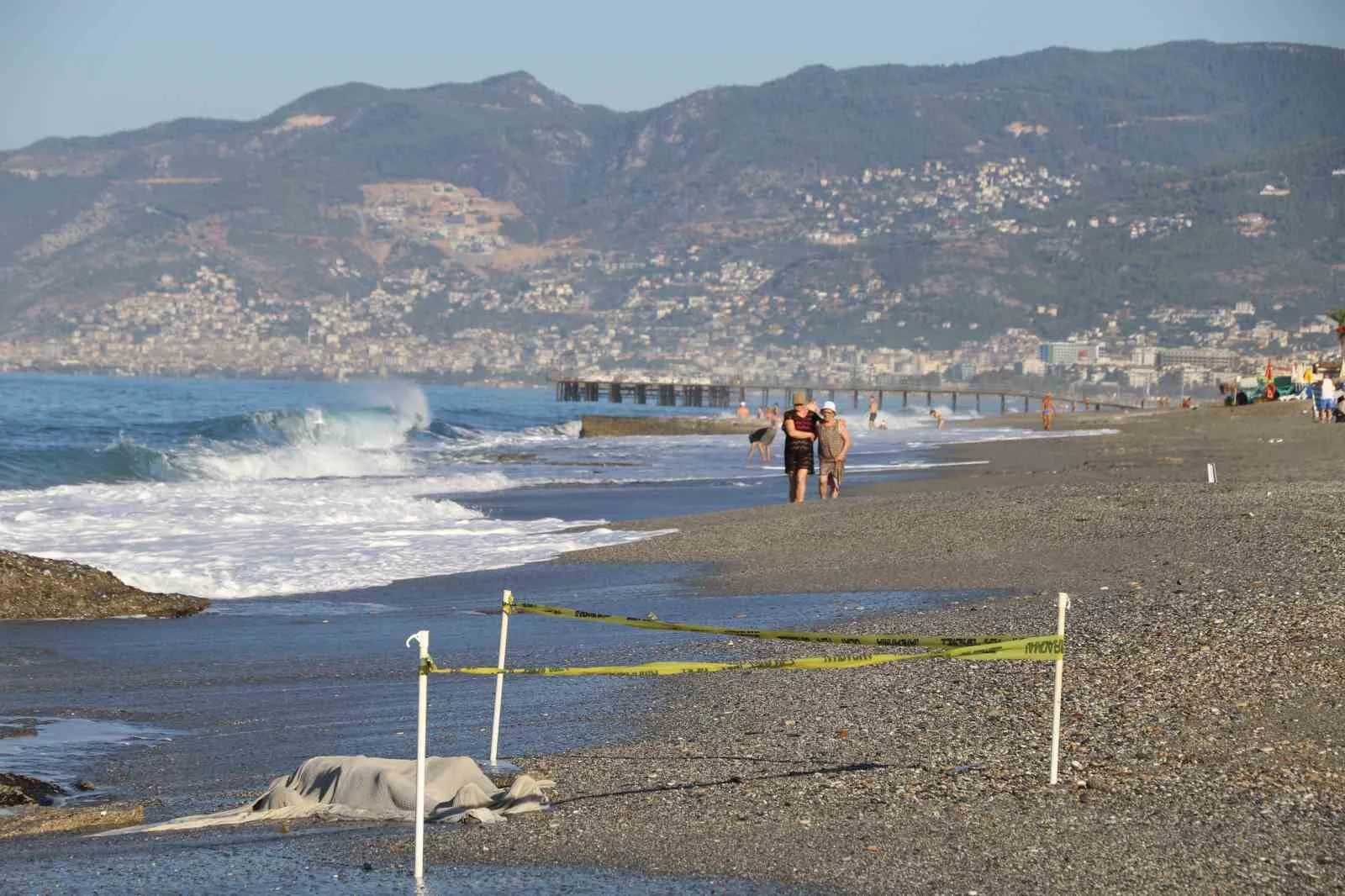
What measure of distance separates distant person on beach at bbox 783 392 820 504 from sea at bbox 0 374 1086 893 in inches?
99.1

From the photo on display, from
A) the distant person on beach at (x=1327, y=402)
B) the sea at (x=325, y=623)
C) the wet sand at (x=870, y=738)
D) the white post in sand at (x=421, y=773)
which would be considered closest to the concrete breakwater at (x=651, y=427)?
the distant person on beach at (x=1327, y=402)

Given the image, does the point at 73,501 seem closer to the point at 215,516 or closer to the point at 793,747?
the point at 215,516

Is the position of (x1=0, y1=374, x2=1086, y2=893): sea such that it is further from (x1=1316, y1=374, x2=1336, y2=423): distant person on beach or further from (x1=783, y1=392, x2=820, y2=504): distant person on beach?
(x1=1316, y1=374, x2=1336, y2=423): distant person on beach

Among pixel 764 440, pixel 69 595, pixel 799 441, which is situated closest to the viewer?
pixel 69 595

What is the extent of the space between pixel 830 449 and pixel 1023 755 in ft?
49.6

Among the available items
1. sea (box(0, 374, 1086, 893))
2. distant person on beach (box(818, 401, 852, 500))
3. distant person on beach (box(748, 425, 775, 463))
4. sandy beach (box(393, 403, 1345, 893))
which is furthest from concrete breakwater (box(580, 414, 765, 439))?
sandy beach (box(393, 403, 1345, 893))

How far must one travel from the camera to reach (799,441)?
2161 centimetres

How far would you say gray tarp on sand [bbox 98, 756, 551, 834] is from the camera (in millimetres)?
6762

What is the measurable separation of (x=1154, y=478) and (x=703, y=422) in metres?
38.0

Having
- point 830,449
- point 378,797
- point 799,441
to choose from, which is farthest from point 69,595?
point 830,449

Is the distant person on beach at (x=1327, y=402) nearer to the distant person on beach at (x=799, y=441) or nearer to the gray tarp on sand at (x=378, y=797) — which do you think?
the distant person on beach at (x=799, y=441)

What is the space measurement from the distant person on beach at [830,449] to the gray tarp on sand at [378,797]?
15378 mm

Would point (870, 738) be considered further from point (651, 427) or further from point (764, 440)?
point (651, 427)

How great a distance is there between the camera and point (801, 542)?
17438 mm
